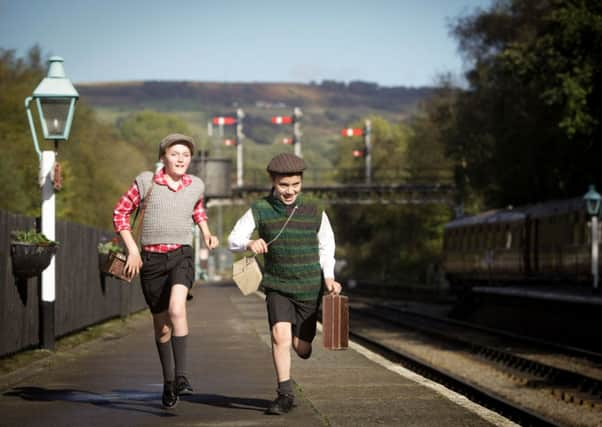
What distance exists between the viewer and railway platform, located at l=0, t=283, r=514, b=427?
29.8 ft

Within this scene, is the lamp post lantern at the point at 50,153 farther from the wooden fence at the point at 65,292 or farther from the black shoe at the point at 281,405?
the black shoe at the point at 281,405

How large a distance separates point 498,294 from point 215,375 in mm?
22595

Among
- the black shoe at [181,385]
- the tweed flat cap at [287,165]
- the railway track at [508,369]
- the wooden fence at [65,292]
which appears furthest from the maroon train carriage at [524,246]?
the tweed flat cap at [287,165]

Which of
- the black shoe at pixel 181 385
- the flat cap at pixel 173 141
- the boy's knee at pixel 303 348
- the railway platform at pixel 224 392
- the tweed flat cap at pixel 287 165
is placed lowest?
the railway platform at pixel 224 392

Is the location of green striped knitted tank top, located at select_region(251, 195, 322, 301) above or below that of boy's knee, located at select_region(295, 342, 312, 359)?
above

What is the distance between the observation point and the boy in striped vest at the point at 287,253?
902 centimetres

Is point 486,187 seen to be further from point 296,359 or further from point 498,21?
point 296,359

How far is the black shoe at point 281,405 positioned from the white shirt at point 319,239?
909 millimetres

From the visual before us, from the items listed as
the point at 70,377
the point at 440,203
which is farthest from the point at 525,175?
the point at 440,203

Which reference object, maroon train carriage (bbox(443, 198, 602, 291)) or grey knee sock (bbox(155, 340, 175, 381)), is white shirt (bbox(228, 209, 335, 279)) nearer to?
grey knee sock (bbox(155, 340, 175, 381))

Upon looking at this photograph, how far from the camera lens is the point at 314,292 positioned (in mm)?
9172

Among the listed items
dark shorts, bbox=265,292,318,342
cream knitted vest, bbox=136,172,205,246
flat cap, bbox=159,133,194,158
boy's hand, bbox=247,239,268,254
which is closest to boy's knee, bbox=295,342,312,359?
dark shorts, bbox=265,292,318,342

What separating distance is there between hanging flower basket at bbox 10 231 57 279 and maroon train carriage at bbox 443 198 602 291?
20185 millimetres

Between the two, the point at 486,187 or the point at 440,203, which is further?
the point at 440,203
